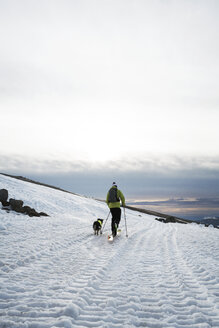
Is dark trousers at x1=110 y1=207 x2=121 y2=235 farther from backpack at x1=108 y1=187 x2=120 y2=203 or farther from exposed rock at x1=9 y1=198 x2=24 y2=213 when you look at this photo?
exposed rock at x1=9 y1=198 x2=24 y2=213

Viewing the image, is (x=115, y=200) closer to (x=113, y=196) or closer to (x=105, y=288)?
(x=113, y=196)

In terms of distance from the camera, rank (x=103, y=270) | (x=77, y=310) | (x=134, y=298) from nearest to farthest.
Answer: (x=77, y=310) < (x=134, y=298) < (x=103, y=270)

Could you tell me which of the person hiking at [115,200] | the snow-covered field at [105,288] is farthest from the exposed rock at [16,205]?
the snow-covered field at [105,288]

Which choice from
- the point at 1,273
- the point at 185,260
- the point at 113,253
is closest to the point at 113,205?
the point at 113,253

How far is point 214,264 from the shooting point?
22.6 ft

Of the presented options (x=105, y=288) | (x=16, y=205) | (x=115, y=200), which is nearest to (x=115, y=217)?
(x=115, y=200)

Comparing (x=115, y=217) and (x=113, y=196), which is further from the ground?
(x=113, y=196)

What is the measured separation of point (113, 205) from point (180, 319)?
864cm

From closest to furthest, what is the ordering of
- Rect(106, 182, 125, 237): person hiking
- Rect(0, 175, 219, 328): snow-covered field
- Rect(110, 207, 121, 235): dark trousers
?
Rect(0, 175, 219, 328): snow-covered field < Rect(110, 207, 121, 235): dark trousers < Rect(106, 182, 125, 237): person hiking

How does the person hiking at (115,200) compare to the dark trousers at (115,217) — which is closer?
the dark trousers at (115,217)

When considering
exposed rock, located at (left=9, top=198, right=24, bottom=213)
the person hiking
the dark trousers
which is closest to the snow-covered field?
the dark trousers

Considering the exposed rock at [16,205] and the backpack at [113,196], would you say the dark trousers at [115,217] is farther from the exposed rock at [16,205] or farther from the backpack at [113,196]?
the exposed rock at [16,205]

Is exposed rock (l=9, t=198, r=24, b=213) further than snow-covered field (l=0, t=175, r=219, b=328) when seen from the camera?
Yes

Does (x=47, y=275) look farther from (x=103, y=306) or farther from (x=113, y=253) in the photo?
(x=113, y=253)
